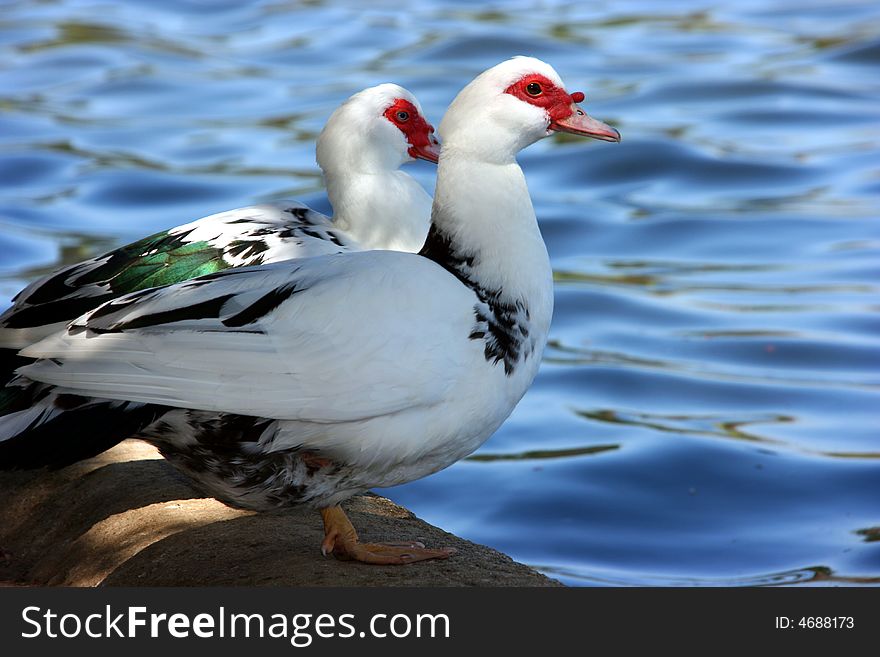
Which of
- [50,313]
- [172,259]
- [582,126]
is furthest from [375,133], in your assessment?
[50,313]

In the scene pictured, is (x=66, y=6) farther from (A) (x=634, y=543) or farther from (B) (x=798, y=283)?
(A) (x=634, y=543)

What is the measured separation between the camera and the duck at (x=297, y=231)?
4.68 m

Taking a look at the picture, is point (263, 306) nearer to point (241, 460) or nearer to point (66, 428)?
point (241, 460)

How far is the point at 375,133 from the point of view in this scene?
18.6ft

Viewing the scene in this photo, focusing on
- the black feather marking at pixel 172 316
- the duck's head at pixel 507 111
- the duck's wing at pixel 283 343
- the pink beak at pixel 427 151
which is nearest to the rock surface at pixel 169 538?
the duck's wing at pixel 283 343

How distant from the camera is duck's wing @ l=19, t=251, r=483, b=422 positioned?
3.69 m

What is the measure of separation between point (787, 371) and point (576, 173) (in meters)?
3.94

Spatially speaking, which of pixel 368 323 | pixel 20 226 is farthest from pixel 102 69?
pixel 368 323

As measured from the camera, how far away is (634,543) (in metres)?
6.73

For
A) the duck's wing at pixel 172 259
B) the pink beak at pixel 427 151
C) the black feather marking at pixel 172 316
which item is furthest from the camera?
the pink beak at pixel 427 151

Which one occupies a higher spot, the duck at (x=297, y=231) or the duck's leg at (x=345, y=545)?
the duck at (x=297, y=231)

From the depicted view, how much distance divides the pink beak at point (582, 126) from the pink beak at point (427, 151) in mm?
1445

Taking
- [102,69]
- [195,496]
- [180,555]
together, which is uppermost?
[102,69]

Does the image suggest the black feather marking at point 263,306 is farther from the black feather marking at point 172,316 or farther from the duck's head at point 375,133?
the duck's head at point 375,133
